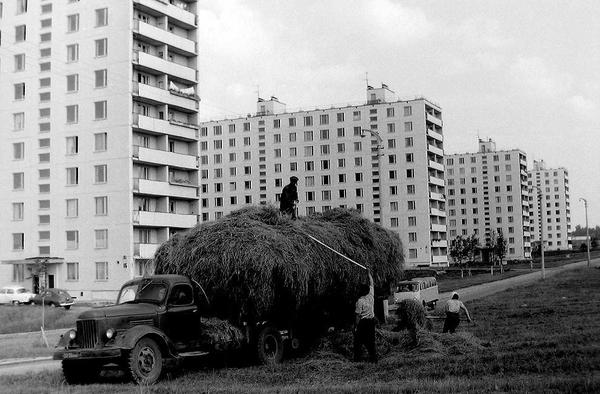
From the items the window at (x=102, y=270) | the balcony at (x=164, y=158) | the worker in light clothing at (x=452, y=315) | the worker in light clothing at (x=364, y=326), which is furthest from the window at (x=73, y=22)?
the worker in light clothing at (x=364, y=326)

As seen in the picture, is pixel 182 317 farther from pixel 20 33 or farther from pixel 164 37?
pixel 20 33

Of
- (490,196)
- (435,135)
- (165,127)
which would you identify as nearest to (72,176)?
(165,127)

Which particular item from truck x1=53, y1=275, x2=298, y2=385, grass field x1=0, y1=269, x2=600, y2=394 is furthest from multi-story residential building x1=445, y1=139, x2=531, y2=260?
truck x1=53, y1=275, x2=298, y2=385

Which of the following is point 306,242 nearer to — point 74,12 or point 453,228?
point 74,12

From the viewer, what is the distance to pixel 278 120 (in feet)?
386

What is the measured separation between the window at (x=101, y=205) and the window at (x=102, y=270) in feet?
14.1

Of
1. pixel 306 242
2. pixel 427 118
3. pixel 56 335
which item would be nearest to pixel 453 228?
pixel 427 118

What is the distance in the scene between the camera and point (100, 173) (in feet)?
209

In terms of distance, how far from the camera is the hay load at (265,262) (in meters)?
15.3

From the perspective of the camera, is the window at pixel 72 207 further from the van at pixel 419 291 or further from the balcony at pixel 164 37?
the van at pixel 419 291

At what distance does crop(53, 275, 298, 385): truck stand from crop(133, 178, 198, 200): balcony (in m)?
47.9

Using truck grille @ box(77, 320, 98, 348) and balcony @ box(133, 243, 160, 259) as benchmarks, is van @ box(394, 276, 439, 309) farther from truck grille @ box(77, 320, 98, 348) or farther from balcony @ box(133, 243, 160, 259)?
balcony @ box(133, 243, 160, 259)

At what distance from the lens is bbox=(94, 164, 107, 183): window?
63.5 m

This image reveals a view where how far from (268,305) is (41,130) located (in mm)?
→ 56801
